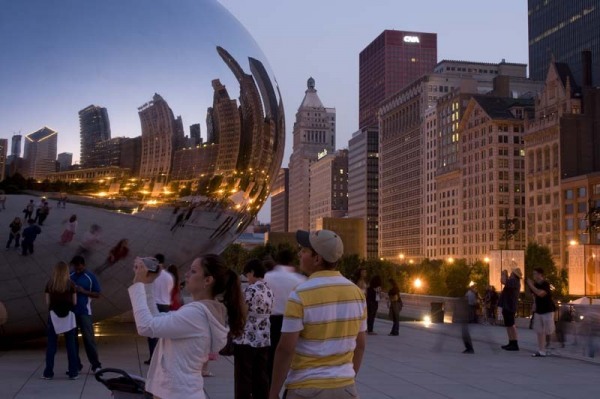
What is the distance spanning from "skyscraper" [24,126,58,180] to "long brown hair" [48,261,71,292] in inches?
50.8

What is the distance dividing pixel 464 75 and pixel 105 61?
155 metres

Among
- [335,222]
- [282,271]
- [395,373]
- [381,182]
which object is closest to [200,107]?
[282,271]

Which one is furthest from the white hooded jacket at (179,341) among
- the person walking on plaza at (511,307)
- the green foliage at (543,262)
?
the green foliage at (543,262)

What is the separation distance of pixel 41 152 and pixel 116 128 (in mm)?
995

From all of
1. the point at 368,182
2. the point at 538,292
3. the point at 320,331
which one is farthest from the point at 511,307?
the point at 368,182

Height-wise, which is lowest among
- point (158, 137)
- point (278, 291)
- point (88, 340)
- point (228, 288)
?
point (88, 340)

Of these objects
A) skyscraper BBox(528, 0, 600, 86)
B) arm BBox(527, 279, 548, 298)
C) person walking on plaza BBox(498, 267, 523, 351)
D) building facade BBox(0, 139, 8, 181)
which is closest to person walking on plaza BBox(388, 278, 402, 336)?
person walking on plaza BBox(498, 267, 523, 351)

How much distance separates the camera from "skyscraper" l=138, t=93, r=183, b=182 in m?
10.8

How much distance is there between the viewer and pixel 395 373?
11.9m

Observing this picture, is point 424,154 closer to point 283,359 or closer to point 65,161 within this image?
point 65,161

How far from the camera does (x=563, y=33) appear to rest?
16112cm

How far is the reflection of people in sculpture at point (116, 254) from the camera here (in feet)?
36.5

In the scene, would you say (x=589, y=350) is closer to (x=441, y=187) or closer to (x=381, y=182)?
(x=441, y=187)

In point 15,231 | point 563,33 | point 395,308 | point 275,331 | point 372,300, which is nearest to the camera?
point 275,331
